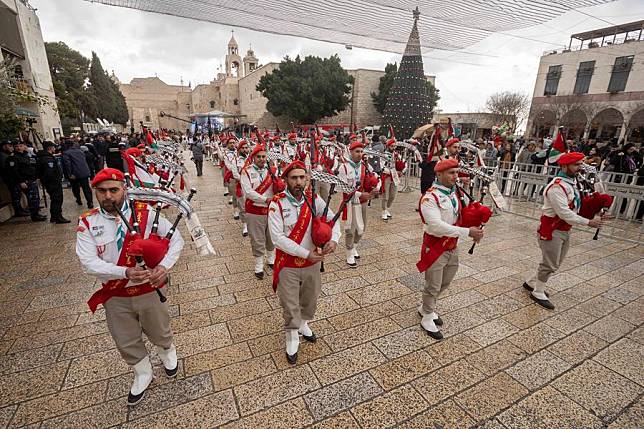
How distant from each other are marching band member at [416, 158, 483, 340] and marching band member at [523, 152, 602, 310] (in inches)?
53.9

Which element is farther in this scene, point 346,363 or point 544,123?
point 544,123

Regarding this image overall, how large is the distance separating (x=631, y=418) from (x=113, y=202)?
4.63 meters

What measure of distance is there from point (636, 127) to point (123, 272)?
39.5m

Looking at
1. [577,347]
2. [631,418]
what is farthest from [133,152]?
[631,418]

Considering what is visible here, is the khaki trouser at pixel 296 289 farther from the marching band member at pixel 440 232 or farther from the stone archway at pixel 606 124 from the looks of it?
the stone archway at pixel 606 124

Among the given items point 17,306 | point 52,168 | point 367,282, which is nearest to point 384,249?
point 367,282

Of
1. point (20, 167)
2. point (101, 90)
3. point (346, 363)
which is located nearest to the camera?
point (346, 363)

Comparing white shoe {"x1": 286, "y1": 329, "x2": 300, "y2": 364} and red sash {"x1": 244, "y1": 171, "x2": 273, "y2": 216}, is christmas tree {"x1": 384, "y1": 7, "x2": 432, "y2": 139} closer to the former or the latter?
red sash {"x1": 244, "y1": 171, "x2": 273, "y2": 216}

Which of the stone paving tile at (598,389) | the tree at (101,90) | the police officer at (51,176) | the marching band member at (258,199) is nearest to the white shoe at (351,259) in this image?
the marching band member at (258,199)

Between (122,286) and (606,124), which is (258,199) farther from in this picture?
(606,124)

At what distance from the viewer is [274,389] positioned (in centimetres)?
285

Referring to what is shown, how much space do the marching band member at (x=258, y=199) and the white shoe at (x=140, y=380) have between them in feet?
7.69

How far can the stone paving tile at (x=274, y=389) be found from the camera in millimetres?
2699

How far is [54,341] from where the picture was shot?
349 cm
